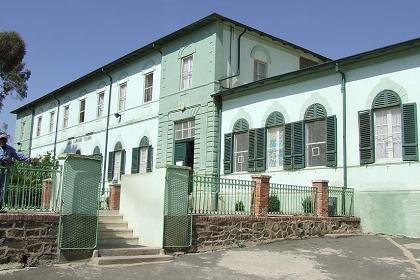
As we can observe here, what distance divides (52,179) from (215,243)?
4.22m

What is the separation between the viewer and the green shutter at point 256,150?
63.0 feet

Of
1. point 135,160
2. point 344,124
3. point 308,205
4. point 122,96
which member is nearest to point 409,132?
point 344,124

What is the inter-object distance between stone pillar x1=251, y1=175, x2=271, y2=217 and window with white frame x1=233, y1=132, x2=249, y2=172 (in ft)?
21.1

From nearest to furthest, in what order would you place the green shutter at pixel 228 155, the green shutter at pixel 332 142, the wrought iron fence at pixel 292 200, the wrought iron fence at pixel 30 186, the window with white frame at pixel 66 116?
1. the wrought iron fence at pixel 30 186
2. the wrought iron fence at pixel 292 200
3. the green shutter at pixel 332 142
4. the green shutter at pixel 228 155
5. the window with white frame at pixel 66 116

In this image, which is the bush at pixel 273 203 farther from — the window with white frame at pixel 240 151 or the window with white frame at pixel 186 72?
the window with white frame at pixel 186 72

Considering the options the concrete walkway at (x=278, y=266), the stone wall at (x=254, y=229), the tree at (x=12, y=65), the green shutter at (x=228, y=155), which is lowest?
the concrete walkway at (x=278, y=266)

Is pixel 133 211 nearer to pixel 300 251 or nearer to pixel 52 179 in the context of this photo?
pixel 52 179

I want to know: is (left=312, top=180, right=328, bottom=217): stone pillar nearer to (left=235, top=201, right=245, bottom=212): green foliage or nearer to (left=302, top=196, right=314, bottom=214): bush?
(left=302, top=196, right=314, bottom=214): bush

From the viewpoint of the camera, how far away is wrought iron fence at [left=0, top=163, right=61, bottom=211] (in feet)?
32.3

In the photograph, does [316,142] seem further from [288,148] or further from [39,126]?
[39,126]

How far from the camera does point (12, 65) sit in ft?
110

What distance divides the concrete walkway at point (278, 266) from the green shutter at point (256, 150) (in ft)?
20.8

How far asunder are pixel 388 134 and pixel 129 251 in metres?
9.11

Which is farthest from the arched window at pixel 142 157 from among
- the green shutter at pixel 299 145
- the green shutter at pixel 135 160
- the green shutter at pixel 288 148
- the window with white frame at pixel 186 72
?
the green shutter at pixel 299 145
